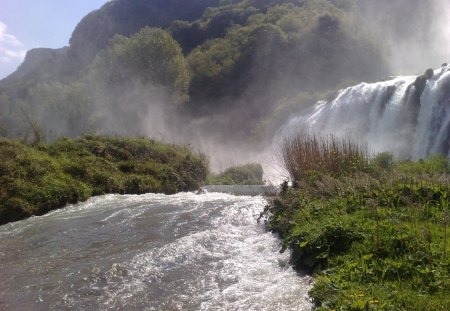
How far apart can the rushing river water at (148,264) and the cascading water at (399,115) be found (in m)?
15.4

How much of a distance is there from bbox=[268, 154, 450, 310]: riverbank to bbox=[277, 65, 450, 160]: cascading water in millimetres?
14355

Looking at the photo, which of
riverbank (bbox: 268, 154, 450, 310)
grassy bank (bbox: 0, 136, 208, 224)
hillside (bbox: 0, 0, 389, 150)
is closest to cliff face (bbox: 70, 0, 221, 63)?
hillside (bbox: 0, 0, 389, 150)

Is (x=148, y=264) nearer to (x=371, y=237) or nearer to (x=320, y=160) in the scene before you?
(x=371, y=237)

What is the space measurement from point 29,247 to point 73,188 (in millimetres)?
6654

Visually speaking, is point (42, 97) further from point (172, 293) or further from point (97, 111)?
point (172, 293)

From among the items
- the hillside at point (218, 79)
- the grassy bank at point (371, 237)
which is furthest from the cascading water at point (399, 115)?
the grassy bank at point (371, 237)

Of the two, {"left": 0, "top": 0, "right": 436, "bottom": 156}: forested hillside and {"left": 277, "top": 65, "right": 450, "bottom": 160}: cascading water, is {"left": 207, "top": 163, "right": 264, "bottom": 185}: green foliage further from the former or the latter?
{"left": 0, "top": 0, "right": 436, "bottom": 156}: forested hillside

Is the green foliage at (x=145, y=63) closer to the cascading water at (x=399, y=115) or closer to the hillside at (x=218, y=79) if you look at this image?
the hillside at (x=218, y=79)

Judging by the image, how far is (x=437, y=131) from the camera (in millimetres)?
23281

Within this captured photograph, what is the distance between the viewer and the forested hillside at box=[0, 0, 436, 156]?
149 feet

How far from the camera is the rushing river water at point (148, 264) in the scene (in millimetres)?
5828

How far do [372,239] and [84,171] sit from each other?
13.7m

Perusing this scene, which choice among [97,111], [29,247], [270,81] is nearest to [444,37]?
[270,81]

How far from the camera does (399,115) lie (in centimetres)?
2603
